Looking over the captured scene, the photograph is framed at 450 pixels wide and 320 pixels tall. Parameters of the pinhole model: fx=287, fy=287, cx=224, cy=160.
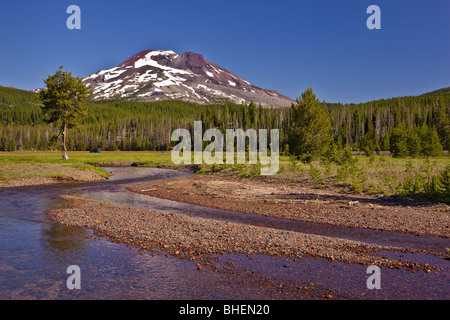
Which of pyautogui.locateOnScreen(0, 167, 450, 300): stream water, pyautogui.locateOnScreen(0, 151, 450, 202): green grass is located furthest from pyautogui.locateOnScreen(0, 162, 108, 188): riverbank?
pyautogui.locateOnScreen(0, 167, 450, 300): stream water

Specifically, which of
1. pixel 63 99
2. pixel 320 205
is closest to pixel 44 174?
pixel 63 99

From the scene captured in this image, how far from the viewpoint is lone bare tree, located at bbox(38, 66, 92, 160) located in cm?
4909

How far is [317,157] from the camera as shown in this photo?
42688 mm

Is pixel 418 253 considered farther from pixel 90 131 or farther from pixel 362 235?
pixel 90 131

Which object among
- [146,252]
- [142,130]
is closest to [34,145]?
[142,130]

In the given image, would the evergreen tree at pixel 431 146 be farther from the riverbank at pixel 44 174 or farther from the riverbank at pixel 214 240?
the riverbank at pixel 44 174

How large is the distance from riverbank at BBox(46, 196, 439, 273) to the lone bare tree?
1515 inches

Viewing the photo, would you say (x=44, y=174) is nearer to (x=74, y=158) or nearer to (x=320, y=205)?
(x=74, y=158)

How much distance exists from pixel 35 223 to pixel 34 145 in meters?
154

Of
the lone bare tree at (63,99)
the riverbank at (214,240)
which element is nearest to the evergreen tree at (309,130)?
the riverbank at (214,240)

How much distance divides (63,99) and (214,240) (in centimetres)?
4748

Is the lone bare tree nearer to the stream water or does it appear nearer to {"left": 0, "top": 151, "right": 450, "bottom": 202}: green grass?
{"left": 0, "top": 151, "right": 450, "bottom": 202}: green grass

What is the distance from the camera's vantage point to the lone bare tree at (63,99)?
4909 centimetres
